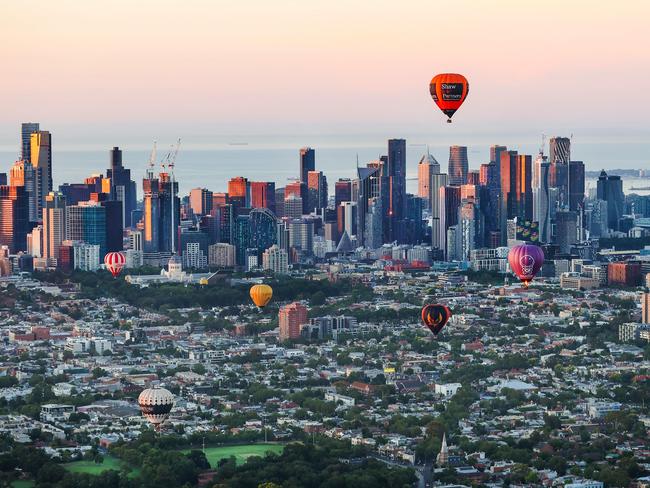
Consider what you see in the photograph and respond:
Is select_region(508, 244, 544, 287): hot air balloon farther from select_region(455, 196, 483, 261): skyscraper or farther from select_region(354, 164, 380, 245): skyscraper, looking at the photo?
select_region(354, 164, 380, 245): skyscraper

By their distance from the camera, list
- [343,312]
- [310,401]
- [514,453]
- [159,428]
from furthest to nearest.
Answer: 1. [343,312]
2. [310,401]
3. [159,428]
4. [514,453]

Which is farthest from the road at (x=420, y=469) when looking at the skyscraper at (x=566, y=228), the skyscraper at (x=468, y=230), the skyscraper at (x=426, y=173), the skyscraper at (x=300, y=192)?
the skyscraper at (x=426, y=173)

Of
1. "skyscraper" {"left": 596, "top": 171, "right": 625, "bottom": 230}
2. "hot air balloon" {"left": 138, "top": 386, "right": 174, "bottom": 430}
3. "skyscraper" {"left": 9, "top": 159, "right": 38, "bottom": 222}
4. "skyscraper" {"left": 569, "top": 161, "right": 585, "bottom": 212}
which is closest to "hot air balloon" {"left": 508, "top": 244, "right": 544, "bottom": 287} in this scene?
"hot air balloon" {"left": 138, "top": 386, "right": 174, "bottom": 430}

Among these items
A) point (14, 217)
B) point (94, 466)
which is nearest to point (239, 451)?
point (94, 466)

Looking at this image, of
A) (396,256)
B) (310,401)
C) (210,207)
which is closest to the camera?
(310,401)

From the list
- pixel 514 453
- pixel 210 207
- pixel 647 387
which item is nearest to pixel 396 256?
pixel 210 207

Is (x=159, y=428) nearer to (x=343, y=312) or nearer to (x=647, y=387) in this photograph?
(x=647, y=387)
